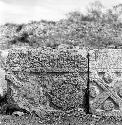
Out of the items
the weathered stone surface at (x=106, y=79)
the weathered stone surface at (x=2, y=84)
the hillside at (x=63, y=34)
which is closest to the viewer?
the weathered stone surface at (x=106, y=79)

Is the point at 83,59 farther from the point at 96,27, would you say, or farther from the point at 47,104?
the point at 96,27

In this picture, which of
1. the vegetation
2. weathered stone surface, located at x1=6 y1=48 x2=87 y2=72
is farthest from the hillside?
weathered stone surface, located at x1=6 y1=48 x2=87 y2=72

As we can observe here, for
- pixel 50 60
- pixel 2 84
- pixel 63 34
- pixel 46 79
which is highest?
pixel 63 34

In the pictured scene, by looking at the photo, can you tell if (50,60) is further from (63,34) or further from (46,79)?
(63,34)

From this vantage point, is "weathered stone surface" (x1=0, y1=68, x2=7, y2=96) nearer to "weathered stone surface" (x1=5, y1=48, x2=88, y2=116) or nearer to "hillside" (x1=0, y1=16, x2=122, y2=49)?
"weathered stone surface" (x1=5, y1=48, x2=88, y2=116)

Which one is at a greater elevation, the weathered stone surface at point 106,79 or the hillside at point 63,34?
the hillside at point 63,34

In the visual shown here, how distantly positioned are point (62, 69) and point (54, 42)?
33.6 feet

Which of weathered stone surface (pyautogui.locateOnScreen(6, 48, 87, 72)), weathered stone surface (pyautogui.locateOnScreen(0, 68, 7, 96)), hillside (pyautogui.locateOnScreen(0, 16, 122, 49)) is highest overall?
hillside (pyautogui.locateOnScreen(0, 16, 122, 49))

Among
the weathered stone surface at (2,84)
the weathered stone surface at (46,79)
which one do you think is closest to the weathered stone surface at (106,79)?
the weathered stone surface at (46,79)

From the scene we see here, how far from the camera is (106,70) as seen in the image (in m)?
6.32

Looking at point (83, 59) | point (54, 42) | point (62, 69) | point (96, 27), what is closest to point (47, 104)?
point (62, 69)

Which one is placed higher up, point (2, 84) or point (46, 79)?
point (46, 79)

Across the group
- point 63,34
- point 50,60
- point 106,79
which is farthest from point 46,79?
point 63,34

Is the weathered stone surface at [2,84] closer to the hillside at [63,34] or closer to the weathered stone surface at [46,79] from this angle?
the weathered stone surface at [46,79]
